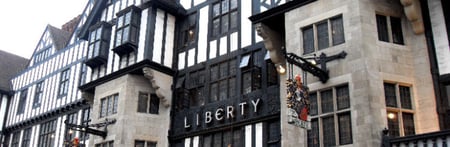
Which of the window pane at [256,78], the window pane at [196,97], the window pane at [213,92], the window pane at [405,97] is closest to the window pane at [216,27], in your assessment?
the window pane at [213,92]

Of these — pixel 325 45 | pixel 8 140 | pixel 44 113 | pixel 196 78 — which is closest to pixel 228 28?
pixel 196 78

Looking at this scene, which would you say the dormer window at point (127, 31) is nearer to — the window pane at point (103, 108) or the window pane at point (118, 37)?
the window pane at point (118, 37)

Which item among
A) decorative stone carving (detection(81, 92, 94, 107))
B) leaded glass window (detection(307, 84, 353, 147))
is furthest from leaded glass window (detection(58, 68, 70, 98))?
leaded glass window (detection(307, 84, 353, 147))

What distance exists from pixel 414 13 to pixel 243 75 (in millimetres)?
7262

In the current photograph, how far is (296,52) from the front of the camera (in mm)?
16250

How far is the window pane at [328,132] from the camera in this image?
14.3m

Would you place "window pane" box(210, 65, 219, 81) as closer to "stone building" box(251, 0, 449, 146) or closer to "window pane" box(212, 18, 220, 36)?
"window pane" box(212, 18, 220, 36)

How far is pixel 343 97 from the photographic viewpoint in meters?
14.5

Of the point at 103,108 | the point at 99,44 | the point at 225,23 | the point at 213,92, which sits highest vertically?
the point at 99,44

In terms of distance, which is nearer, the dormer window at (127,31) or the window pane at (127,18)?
the dormer window at (127,31)

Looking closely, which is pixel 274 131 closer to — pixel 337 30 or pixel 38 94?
pixel 337 30

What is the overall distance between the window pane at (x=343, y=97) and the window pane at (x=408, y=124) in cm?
161

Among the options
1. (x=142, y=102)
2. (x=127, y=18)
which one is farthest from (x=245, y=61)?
(x=127, y=18)

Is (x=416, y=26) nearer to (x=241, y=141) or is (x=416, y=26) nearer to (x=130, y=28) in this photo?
(x=241, y=141)
